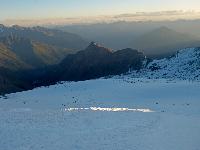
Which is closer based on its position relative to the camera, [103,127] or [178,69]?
[103,127]

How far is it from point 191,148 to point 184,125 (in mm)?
6761

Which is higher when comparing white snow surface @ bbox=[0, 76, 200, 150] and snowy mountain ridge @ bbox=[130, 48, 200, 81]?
white snow surface @ bbox=[0, 76, 200, 150]

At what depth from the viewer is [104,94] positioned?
53906 millimetres

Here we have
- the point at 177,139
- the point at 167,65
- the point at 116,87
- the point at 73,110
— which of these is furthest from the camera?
the point at 167,65

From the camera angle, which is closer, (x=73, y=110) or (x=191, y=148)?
(x=191, y=148)

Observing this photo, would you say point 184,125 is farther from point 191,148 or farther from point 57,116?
point 57,116

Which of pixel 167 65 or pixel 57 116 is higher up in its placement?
pixel 57 116

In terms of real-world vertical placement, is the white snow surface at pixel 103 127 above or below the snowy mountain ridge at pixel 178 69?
above

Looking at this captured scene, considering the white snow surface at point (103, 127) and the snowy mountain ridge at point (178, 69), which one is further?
the snowy mountain ridge at point (178, 69)

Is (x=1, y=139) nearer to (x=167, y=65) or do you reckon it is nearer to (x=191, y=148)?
(x=191, y=148)

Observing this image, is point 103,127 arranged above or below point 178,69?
above

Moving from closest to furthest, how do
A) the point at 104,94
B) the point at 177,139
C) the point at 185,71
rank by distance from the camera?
the point at 177,139 → the point at 104,94 → the point at 185,71

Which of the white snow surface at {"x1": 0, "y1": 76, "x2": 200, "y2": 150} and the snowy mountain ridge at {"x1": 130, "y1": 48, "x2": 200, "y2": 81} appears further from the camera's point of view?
the snowy mountain ridge at {"x1": 130, "y1": 48, "x2": 200, "y2": 81}

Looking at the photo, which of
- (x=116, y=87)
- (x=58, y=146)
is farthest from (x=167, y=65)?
(x=58, y=146)
